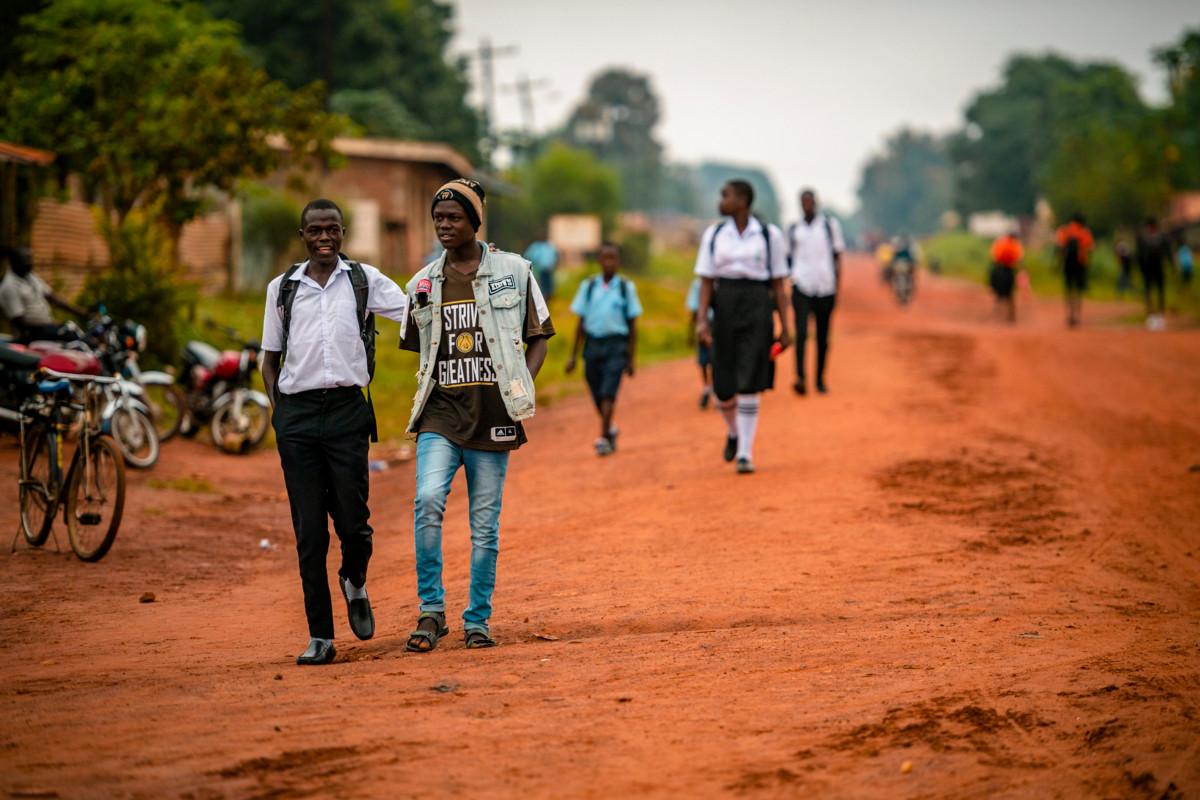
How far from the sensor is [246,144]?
20.2 metres

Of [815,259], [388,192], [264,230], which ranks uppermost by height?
[388,192]

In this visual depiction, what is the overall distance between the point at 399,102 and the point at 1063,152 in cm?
2851

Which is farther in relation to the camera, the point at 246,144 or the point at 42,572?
the point at 246,144

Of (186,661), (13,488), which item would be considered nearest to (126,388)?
(13,488)

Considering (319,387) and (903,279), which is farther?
(903,279)

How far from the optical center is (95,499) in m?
9.35

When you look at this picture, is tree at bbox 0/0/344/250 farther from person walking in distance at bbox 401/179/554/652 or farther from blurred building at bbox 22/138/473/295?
person walking in distance at bbox 401/179/554/652

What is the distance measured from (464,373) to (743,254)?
4952mm

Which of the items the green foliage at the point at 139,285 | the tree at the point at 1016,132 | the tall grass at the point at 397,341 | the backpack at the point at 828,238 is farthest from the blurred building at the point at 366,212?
the tree at the point at 1016,132

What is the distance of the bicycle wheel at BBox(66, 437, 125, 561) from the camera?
30.2ft

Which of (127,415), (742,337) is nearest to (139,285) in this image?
(127,415)

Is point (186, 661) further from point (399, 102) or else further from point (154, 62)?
point (399, 102)

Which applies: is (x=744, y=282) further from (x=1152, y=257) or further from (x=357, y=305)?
(x=1152, y=257)

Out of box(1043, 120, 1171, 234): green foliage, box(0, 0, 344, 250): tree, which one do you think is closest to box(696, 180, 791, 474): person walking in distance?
box(0, 0, 344, 250): tree
